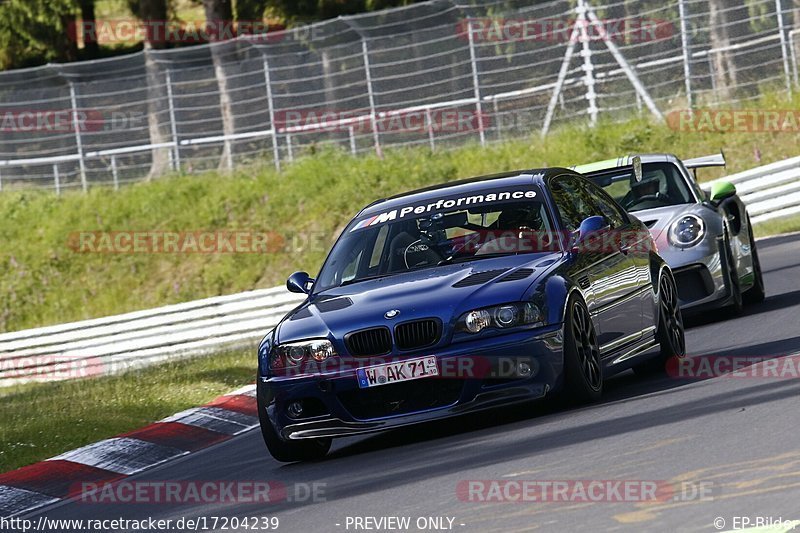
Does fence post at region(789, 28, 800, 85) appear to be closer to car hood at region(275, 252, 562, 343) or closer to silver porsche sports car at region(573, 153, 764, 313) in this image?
silver porsche sports car at region(573, 153, 764, 313)

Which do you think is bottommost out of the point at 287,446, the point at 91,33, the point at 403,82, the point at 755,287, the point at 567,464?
the point at 755,287

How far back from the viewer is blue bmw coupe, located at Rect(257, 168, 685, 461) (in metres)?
8.12

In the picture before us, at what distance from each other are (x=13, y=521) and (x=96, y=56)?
41.4m

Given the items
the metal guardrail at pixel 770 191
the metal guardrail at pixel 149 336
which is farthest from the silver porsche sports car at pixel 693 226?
the metal guardrail at pixel 770 191

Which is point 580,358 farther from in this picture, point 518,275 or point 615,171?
point 615,171

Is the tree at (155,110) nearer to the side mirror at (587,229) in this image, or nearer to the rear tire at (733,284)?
the rear tire at (733,284)

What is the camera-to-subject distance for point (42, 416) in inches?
483

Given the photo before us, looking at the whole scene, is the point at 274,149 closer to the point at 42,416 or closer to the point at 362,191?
the point at 362,191

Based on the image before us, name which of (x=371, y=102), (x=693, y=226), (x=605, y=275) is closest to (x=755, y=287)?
(x=693, y=226)

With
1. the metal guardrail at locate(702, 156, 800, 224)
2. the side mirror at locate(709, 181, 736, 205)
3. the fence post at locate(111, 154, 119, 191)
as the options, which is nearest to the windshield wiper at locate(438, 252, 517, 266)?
the side mirror at locate(709, 181, 736, 205)

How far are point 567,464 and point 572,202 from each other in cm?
312

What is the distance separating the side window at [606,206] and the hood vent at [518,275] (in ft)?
5.13

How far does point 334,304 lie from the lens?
8.72 m

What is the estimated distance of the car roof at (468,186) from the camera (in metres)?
9.60
